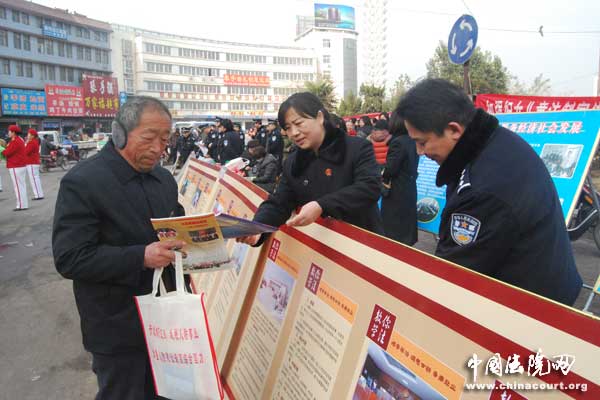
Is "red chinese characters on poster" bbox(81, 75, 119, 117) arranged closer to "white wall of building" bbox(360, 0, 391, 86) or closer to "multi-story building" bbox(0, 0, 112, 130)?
"multi-story building" bbox(0, 0, 112, 130)

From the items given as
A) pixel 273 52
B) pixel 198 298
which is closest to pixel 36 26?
pixel 273 52

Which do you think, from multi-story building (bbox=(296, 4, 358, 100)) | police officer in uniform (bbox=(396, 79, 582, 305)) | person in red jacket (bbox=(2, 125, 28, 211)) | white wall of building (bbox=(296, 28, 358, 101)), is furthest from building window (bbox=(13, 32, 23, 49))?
police officer in uniform (bbox=(396, 79, 582, 305))

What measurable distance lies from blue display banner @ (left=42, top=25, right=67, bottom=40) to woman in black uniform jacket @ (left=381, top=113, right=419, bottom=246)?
57.3 metres

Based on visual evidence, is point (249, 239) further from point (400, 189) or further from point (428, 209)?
point (428, 209)

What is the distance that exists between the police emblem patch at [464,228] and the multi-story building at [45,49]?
173 feet

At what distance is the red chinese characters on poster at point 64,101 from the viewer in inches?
1837

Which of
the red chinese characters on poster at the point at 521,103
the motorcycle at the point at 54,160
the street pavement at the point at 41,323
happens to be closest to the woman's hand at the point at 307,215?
the street pavement at the point at 41,323

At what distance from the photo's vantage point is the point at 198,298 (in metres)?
1.54

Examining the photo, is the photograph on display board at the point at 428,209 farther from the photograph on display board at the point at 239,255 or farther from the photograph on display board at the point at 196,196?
the photograph on display board at the point at 239,255

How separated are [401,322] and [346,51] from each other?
8904 cm

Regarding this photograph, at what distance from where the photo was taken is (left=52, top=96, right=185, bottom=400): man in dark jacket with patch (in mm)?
1642

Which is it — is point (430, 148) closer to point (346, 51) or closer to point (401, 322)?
point (401, 322)

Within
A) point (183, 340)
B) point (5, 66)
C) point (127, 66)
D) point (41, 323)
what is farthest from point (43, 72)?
point (183, 340)

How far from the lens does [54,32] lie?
5041 cm
